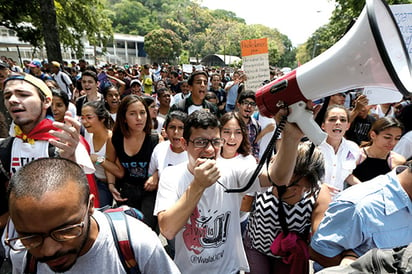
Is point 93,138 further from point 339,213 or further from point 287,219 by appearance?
point 339,213

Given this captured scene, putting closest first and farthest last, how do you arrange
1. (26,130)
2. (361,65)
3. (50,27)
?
(361,65) < (26,130) < (50,27)

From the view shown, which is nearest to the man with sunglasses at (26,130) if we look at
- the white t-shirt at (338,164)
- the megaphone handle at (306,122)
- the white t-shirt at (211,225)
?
the white t-shirt at (211,225)

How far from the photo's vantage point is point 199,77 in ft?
14.3

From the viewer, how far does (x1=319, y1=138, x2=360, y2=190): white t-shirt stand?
264cm

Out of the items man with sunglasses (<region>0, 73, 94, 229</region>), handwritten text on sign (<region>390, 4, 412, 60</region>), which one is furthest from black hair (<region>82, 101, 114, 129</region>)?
handwritten text on sign (<region>390, 4, 412, 60</region>)

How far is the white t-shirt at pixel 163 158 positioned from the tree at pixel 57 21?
9033 millimetres

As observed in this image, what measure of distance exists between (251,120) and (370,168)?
5.28 feet

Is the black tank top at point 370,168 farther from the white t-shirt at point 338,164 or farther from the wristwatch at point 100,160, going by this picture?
the wristwatch at point 100,160

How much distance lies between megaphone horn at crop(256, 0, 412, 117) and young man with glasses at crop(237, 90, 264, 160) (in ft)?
8.49

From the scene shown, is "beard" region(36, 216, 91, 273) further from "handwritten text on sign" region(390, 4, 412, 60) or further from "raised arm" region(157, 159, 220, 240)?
"handwritten text on sign" region(390, 4, 412, 60)

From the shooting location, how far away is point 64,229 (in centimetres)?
95

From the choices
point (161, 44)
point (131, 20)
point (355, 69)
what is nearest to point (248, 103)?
point (355, 69)

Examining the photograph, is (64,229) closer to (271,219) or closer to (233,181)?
(233,181)

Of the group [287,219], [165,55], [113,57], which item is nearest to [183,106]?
[287,219]
